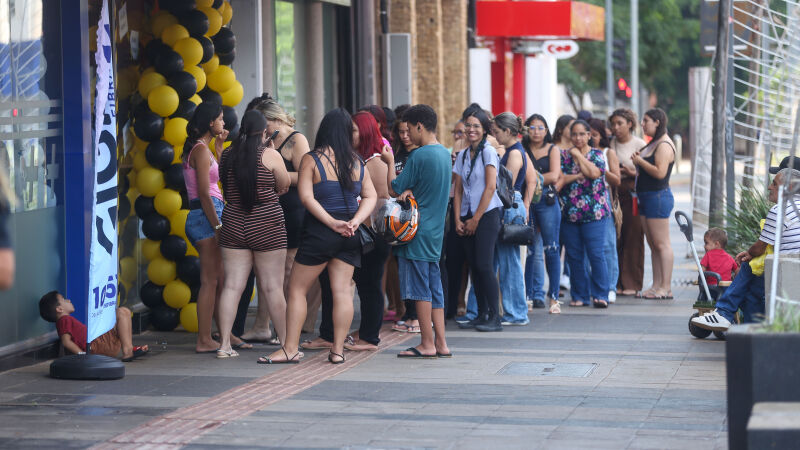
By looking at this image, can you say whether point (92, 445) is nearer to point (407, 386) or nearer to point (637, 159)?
point (407, 386)

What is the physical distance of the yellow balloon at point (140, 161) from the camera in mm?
10656

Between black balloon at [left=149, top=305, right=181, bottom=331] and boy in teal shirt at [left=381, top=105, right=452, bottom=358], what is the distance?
248cm

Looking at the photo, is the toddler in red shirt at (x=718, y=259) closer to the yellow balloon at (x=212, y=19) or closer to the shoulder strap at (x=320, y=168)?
the shoulder strap at (x=320, y=168)

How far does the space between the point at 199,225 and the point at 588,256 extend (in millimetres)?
4359

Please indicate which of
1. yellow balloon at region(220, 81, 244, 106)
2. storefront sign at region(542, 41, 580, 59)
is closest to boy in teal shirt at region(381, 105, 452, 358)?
yellow balloon at region(220, 81, 244, 106)

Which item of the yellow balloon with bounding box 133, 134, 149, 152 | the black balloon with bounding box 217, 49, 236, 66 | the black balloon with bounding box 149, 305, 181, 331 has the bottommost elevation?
the black balloon with bounding box 149, 305, 181, 331

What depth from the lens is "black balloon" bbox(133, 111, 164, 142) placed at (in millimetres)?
10430

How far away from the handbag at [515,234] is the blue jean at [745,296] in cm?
195

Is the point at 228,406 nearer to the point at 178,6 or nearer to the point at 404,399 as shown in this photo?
the point at 404,399

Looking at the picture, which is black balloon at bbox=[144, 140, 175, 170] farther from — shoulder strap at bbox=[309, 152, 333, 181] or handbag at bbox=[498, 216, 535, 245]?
handbag at bbox=[498, 216, 535, 245]

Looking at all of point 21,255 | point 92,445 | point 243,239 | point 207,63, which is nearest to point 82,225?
point 21,255

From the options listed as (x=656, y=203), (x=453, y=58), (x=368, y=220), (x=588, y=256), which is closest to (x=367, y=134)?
(x=368, y=220)

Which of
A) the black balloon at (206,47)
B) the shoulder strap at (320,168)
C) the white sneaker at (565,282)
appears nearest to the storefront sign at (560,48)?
the white sneaker at (565,282)

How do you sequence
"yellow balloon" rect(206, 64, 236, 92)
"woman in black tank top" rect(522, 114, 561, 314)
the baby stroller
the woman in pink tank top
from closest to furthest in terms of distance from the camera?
the woman in pink tank top → the baby stroller → "yellow balloon" rect(206, 64, 236, 92) → "woman in black tank top" rect(522, 114, 561, 314)
